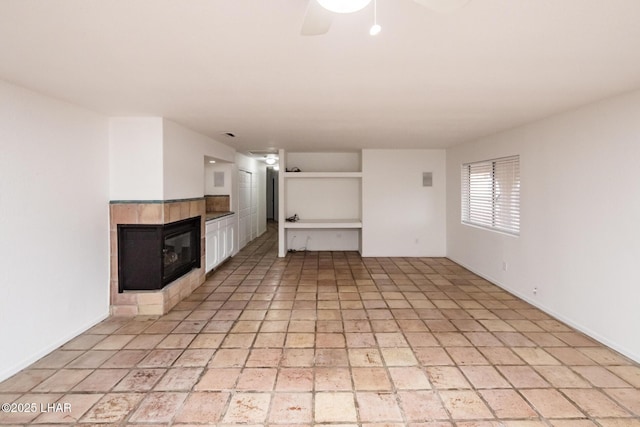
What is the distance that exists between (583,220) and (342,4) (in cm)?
334

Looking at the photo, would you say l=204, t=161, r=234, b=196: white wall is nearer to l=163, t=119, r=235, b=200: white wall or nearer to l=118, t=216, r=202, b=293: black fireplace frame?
l=163, t=119, r=235, b=200: white wall

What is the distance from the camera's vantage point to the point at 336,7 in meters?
1.18

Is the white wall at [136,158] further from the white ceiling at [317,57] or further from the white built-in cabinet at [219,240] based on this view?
the white built-in cabinet at [219,240]

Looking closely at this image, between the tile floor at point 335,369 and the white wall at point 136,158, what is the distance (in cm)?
143

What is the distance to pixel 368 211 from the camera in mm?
6609

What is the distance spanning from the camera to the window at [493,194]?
4.38 metres

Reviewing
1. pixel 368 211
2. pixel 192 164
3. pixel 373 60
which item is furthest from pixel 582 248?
pixel 192 164

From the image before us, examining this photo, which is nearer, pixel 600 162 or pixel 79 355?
pixel 79 355

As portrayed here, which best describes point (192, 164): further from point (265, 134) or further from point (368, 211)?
point (368, 211)

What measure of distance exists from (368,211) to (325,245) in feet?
4.54

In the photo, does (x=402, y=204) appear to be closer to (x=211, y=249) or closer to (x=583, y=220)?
(x=583, y=220)

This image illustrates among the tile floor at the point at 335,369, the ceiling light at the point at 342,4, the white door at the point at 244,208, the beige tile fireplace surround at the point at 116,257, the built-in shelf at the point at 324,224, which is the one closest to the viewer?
the ceiling light at the point at 342,4

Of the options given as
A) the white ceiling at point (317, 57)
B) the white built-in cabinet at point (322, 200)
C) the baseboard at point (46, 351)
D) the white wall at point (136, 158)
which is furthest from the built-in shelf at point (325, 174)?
the baseboard at point (46, 351)

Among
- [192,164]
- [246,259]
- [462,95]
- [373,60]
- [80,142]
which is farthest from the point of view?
[246,259]
